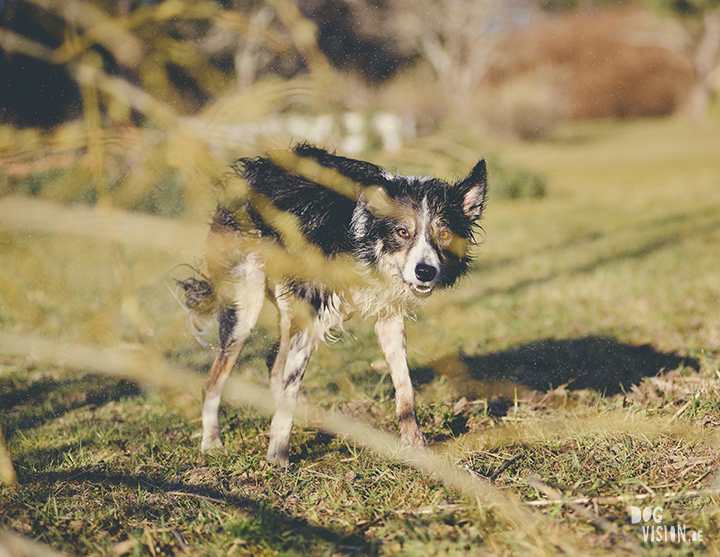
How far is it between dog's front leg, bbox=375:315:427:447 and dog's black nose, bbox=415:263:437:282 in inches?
20.8

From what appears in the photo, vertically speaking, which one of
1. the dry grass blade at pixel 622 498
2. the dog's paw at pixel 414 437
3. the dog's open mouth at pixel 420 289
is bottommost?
the dry grass blade at pixel 622 498

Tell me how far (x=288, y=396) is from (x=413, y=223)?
119 centimetres

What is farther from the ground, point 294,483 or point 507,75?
point 507,75

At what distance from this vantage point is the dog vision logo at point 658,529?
2273 mm

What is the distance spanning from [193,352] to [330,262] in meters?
2.66

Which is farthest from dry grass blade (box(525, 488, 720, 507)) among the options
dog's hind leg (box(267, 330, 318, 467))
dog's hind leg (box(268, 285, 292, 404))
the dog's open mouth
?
dog's hind leg (box(268, 285, 292, 404))

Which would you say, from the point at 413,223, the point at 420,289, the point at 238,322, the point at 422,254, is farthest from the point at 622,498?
the point at 238,322

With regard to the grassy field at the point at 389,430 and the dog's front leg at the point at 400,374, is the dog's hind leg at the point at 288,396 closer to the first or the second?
the grassy field at the point at 389,430

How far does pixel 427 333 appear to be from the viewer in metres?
5.79

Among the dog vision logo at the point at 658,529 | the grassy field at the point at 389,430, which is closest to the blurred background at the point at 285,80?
the grassy field at the point at 389,430

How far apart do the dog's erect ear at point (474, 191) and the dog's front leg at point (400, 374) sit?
760 mm

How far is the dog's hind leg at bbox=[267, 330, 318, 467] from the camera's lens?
328cm

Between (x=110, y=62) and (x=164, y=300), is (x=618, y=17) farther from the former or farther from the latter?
(x=110, y=62)

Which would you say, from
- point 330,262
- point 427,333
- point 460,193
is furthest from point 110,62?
point 427,333
